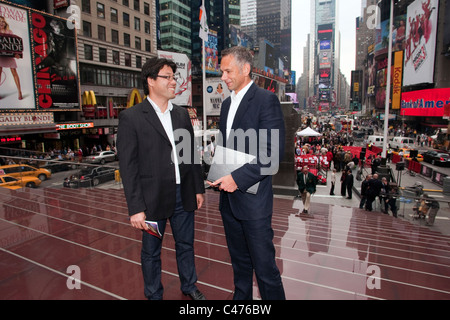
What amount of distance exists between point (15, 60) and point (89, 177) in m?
19.8

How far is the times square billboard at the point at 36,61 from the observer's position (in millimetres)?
22953

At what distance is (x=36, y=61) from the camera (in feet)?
82.7

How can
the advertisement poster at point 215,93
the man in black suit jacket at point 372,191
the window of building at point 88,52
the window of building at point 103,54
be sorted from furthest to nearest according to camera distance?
the advertisement poster at point 215,93 → the window of building at point 103,54 → the window of building at point 88,52 → the man in black suit jacket at point 372,191

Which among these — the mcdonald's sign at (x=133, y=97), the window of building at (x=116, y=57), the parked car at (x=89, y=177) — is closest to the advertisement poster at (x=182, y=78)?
the mcdonald's sign at (x=133, y=97)

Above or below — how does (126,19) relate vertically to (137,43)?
above

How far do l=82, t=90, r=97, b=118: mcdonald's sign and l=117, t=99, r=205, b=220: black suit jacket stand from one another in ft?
109

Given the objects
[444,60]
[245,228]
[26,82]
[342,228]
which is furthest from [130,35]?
[444,60]

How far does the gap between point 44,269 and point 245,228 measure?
2.59 m

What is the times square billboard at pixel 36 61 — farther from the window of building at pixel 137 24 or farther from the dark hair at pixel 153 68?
the dark hair at pixel 153 68

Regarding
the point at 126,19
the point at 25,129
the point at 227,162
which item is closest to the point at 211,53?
the point at 126,19

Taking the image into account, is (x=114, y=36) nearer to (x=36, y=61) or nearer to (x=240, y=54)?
(x=36, y=61)

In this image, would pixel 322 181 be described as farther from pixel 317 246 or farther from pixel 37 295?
pixel 37 295

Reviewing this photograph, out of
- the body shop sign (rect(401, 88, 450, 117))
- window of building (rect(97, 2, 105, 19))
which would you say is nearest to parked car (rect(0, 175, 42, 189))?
window of building (rect(97, 2, 105, 19))

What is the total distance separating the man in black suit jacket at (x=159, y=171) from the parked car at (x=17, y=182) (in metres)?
7.41
